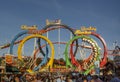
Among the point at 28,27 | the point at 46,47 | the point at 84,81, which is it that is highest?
the point at 28,27

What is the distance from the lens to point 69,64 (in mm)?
40906

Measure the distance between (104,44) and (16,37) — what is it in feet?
36.8

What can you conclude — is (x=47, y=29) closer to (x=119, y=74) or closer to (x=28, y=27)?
(x=28, y=27)

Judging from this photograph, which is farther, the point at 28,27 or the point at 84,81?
the point at 28,27

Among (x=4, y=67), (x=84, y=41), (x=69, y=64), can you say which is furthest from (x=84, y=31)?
(x=4, y=67)

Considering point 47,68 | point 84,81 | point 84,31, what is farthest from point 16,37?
point 84,81

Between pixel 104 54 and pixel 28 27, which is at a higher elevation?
pixel 28 27

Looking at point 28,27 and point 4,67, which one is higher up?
point 28,27

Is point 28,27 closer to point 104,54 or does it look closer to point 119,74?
point 104,54

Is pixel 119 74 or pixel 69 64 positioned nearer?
pixel 119 74

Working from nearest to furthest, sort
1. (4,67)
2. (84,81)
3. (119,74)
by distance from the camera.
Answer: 1. (119,74)
2. (84,81)
3. (4,67)

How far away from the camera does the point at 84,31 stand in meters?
42.0

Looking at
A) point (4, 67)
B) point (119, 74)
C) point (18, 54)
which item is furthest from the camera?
point (18, 54)

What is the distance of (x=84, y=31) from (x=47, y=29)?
492 centimetres
